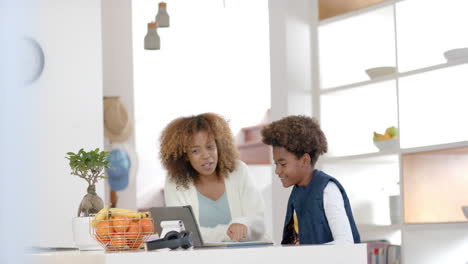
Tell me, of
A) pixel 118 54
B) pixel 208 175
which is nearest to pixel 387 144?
pixel 208 175

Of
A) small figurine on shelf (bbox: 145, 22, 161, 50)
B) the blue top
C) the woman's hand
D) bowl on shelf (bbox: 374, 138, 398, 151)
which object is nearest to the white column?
small figurine on shelf (bbox: 145, 22, 161, 50)

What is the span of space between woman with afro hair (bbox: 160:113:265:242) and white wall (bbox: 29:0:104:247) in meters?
0.96

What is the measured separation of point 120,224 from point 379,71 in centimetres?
260

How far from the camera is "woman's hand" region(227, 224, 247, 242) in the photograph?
2.97 meters

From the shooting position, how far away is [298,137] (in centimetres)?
299

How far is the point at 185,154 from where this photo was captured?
11.3 ft

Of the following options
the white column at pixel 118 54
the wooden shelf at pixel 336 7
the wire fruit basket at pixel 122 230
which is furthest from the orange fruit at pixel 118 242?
the white column at pixel 118 54

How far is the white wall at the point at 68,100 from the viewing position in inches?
163

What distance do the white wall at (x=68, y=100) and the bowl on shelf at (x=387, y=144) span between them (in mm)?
1549

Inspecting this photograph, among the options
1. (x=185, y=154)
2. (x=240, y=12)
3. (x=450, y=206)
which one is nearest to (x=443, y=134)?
(x=450, y=206)

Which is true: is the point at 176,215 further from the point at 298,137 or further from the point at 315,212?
the point at 298,137

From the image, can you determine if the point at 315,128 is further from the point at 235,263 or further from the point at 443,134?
the point at 235,263

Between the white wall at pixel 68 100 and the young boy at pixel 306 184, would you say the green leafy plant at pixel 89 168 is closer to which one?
the young boy at pixel 306 184

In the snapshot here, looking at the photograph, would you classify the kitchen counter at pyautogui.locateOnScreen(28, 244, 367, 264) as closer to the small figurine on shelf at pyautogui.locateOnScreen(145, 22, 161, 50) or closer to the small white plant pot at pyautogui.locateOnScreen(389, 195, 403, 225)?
the small white plant pot at pyautogui.locateOnScreen(389, 195, 403, 225)
